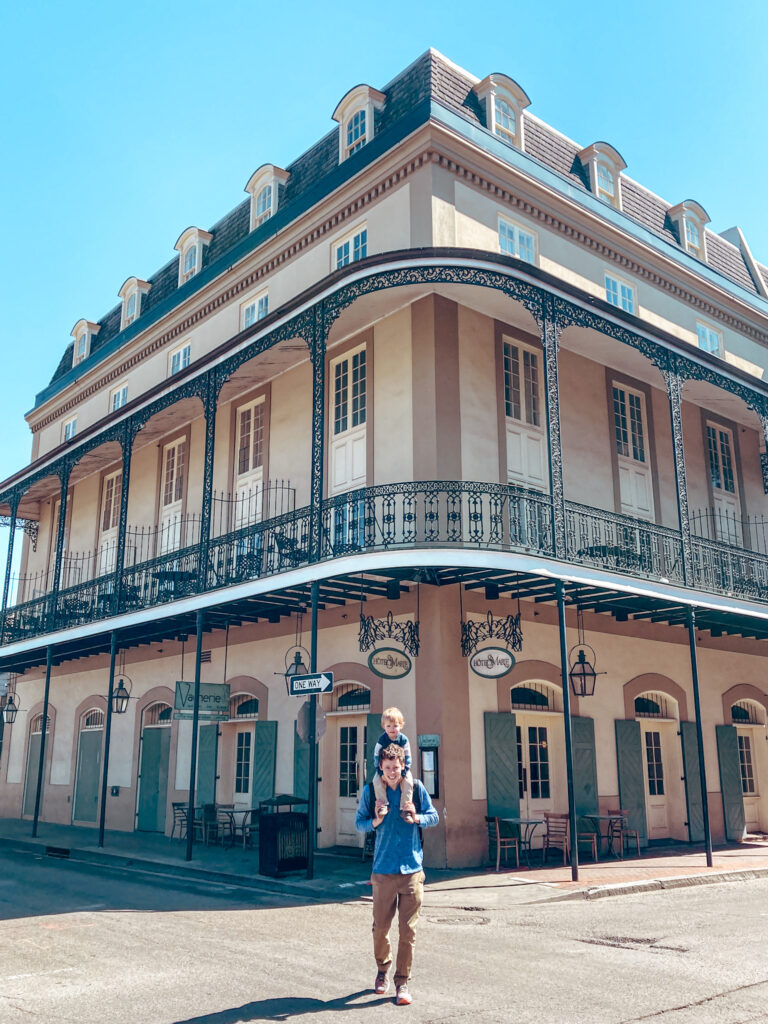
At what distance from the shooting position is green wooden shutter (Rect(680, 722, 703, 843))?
15812 mm

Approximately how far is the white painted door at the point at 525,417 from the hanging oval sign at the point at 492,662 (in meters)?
3.13

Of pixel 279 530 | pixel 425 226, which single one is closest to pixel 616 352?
pixel 425 226

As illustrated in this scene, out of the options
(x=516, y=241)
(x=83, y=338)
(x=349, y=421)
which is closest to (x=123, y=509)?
(x=349, y=421)

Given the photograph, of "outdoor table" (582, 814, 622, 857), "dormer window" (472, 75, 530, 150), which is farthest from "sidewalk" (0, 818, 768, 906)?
"dormer window" (472, 75, 530, 150)

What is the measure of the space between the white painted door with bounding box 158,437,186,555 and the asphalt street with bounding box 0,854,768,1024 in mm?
9746

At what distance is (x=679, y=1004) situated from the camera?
5258 millimetres

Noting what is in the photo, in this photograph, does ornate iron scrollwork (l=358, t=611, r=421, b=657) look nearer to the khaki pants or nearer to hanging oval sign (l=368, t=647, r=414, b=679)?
hanging oval sign (l=368, t=647, r=414, b=679)

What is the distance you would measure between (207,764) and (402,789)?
39.8ft

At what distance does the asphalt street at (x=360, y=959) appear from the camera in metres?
5.19

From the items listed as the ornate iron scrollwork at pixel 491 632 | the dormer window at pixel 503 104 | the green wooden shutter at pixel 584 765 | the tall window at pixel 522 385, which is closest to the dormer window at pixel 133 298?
the dormer window at pixel 503 104

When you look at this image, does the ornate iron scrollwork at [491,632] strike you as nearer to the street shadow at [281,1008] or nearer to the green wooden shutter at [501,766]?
the green wooden shutter at [501,766]

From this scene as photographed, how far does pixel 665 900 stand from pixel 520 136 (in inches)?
515

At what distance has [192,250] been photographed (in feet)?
72.4

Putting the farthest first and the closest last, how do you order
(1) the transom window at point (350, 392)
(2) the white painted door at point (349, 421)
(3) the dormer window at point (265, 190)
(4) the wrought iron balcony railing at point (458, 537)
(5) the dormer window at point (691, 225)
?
(5) the dormer window at point (691, 225)
(3) the dormer window at point (265, 190)
(1) the transom window at point (350, 392)
(2) the white painted door at point (349, 421)
(4) the wrought iron balcony railing at point (458, 537)
